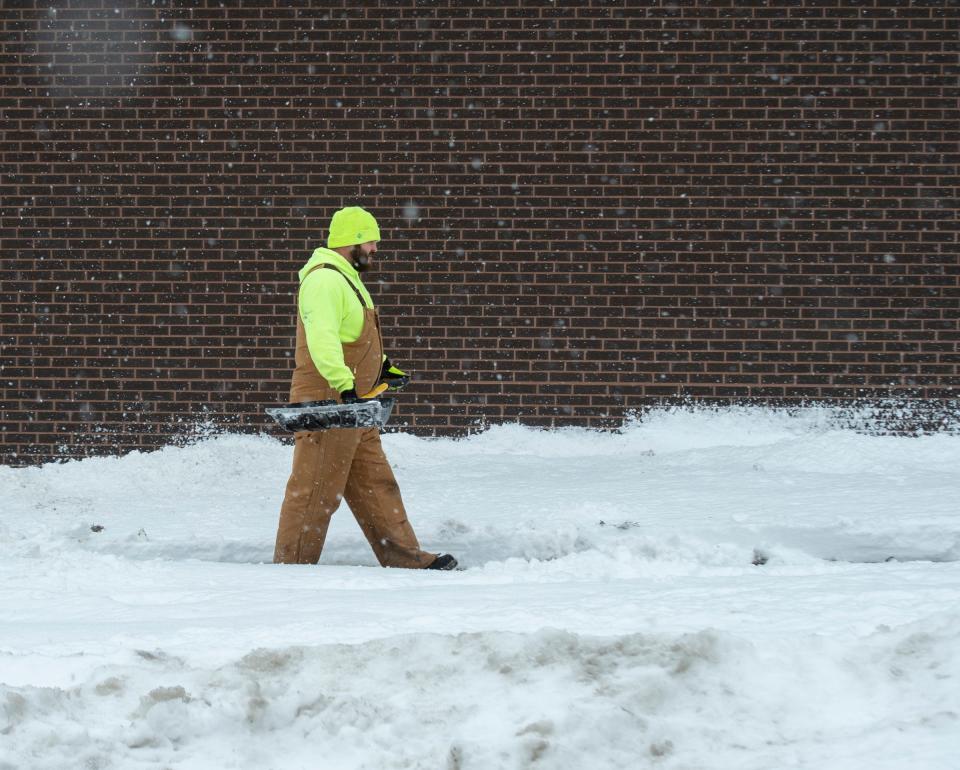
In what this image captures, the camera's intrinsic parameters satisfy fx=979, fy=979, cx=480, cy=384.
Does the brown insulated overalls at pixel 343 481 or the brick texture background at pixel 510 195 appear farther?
the brick texture background at pixel 510 195

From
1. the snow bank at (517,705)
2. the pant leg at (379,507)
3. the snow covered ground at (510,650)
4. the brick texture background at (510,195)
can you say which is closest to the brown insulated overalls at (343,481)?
the pant leg at (379,507)

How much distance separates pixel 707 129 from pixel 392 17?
278cm

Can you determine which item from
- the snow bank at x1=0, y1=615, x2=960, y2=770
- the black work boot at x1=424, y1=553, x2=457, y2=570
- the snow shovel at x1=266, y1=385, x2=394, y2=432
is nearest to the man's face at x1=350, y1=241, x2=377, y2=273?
the snow shovel at x1=266, y1=385, x2=394, y2=432

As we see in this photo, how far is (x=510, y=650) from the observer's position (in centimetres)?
291

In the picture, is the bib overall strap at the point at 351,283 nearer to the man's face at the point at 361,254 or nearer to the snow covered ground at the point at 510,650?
the man's face at the point at 361,254

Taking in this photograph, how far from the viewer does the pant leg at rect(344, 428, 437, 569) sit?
5152mm

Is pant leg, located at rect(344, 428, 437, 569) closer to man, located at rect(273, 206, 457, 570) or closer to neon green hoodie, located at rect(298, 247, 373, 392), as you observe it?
man, located at rect(273, 206, 457, 570)

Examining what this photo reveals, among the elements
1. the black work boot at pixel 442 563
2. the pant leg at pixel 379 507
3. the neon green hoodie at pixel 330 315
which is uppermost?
the neon green hoodie at pixel 330 315

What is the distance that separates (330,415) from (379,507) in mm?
693

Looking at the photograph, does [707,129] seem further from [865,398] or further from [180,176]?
[180,176]

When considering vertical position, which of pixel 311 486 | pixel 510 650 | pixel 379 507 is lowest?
pixel 379 507

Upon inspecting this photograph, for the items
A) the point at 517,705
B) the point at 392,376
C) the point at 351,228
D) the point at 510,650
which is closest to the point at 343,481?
the point at 392,376

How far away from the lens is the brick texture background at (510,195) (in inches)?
319

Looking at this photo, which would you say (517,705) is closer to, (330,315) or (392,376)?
(330,315)
